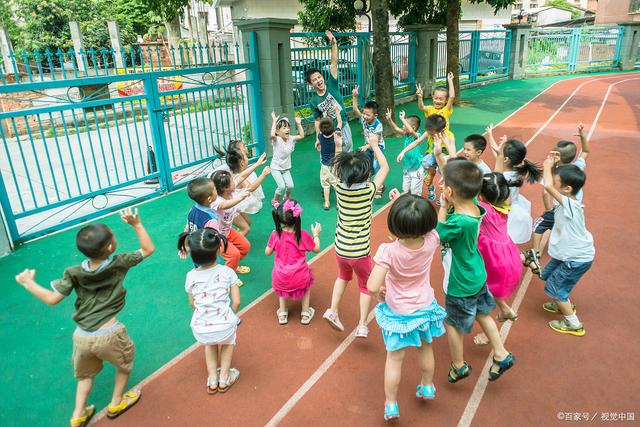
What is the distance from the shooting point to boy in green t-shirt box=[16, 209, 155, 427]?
9.30 feet

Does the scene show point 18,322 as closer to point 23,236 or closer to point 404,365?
point 23,236

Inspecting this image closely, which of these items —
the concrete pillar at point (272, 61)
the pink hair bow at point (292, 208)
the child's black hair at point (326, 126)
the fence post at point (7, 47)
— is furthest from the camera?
the concrete pillar at point (272, 61)

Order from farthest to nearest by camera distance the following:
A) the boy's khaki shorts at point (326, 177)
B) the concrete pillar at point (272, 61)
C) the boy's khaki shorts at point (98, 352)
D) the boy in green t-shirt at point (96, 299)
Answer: the concrete pillar at point (272, 61), the boy's khaki shorts at point (326, 177), the boy's khaki shorts at point (98, 352), the boy in green t-shirt at point (96, 299)

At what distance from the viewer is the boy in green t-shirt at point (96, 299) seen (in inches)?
112

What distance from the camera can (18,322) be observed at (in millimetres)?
4383

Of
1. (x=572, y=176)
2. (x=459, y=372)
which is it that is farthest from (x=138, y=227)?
(x=572, y=176)

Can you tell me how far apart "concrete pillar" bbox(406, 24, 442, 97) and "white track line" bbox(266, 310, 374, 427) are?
14.3 m

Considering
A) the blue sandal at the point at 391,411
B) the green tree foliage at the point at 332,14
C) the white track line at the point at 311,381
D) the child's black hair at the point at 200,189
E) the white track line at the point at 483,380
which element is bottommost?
the white track line at the point at 483,380

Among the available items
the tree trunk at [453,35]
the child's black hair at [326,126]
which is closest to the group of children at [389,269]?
the child's black hair at [326,126]

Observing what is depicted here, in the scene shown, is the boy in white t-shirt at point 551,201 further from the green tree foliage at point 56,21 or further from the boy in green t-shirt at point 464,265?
the green tree foliage at point 56,21

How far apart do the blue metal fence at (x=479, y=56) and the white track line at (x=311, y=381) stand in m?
15.9

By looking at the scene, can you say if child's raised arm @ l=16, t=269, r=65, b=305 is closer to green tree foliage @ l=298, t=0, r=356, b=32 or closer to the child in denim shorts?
the child in denim shorts

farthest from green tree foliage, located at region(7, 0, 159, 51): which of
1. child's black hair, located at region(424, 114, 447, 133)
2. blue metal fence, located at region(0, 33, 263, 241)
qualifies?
child's black hair, located at region(424, 114, 447, 133)

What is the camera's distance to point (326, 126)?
645 centimetres
